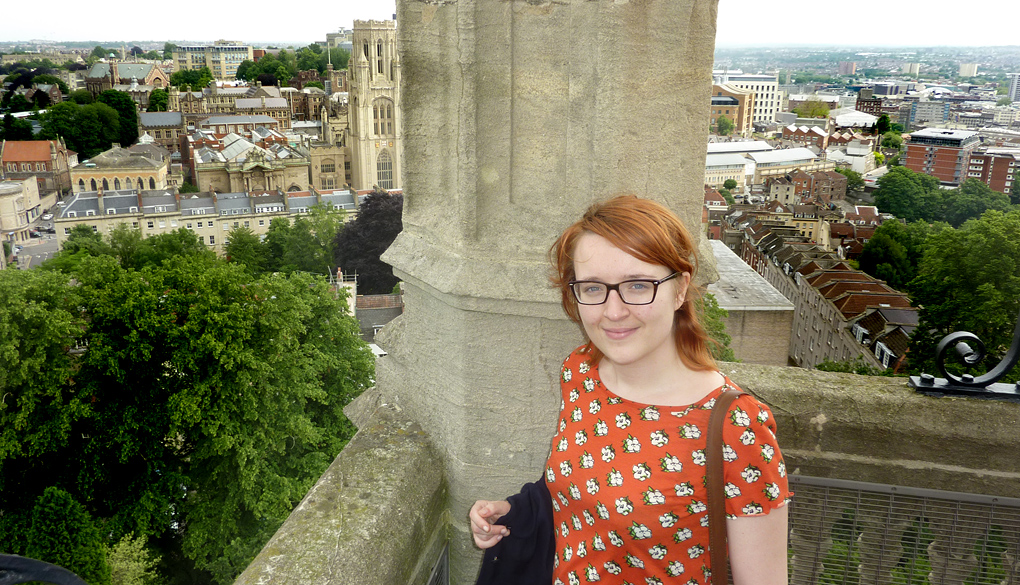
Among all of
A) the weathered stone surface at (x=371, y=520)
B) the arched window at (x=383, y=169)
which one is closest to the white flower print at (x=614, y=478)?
the weathered stone surface at (x=371, y=520)

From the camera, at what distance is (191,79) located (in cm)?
10544

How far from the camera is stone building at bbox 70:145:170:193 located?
176 ft

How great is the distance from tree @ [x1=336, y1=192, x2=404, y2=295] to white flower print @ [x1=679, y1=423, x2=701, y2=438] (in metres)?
30.5

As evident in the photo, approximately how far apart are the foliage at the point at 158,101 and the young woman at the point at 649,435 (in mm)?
92964

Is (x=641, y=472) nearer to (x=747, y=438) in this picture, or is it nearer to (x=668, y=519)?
(x=668, y=519)

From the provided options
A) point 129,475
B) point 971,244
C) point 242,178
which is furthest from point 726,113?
point 129,475

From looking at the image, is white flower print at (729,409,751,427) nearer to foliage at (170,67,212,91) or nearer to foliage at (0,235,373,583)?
foliage at (0,235,373,583)

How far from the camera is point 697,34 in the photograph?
1771mm

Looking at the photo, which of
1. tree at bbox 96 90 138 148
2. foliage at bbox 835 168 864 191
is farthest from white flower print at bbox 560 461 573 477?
tree at bbox 96 90 138 148

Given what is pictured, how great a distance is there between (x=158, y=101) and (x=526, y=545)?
9409cm

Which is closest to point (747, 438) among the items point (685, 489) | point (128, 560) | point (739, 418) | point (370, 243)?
point (739, 418)

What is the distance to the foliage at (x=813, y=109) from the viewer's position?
118 m

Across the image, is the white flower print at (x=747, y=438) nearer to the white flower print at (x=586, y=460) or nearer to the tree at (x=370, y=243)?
the white flower print at (x=586, y=460)

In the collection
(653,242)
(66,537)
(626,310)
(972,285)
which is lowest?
(66,537)
